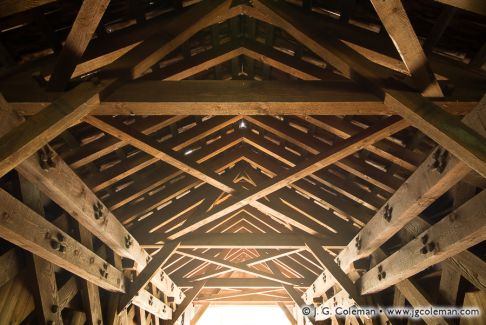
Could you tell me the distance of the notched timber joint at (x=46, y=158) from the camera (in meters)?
2.68

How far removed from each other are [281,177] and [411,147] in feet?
4.78

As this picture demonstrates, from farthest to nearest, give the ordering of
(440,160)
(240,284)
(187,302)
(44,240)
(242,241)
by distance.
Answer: (240,284) < (187,302) < (242,241) < (44,240) < (440,160)

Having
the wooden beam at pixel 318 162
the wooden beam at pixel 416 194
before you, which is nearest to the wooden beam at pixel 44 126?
the wooden beam at pixel 318 162

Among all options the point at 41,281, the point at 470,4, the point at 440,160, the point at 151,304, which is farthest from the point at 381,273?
the point at 151,304

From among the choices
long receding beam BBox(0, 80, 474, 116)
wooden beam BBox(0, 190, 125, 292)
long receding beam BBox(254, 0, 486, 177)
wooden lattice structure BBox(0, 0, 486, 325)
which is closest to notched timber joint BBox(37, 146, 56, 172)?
wooden lattice structure BBox(0, 0, 486, 325)

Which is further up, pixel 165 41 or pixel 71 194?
pixel 165 41

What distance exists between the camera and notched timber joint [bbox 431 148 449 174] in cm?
249

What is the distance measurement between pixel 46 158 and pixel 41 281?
135 centimetres

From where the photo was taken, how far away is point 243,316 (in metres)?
18.1

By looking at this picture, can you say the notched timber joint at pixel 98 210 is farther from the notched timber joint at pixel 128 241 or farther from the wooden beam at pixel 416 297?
the wooden beam at pixel 416 297

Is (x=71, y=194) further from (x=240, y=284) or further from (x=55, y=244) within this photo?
(x=240, y=284)

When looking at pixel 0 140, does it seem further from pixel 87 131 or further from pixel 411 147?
pixel 411 147

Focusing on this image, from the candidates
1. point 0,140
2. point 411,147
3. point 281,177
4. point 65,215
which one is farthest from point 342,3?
point 65,215

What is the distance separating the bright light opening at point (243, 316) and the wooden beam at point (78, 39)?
17.1 metres
